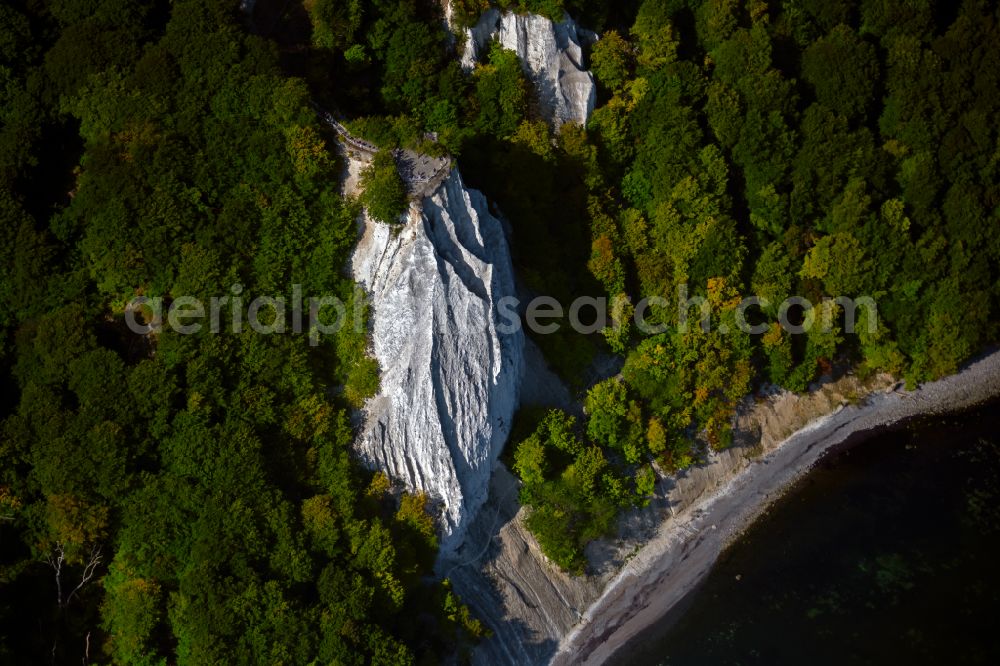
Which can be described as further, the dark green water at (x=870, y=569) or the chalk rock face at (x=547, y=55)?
the chalk rock face at (x=547, y=55)

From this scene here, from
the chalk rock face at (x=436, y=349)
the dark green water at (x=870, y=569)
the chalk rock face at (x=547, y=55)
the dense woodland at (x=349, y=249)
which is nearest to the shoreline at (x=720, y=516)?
the dark green water at (x=870, y=569)

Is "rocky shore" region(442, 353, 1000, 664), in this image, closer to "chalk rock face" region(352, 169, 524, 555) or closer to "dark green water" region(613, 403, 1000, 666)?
"dark green water" region(613, 403, 1000, 666)

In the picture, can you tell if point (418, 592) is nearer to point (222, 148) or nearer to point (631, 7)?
point (222, 148)

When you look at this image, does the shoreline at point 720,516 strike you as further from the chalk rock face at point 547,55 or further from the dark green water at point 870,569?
the chalk rock face at point 547,55

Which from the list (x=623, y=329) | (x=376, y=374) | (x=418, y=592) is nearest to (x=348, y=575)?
(x=418, y=592)

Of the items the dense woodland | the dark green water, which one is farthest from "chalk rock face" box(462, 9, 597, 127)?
the dark green water

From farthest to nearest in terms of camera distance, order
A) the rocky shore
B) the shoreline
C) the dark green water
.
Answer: the shoreline, the dark green water, the rocky shore

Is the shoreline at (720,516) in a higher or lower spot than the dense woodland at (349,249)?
lower
